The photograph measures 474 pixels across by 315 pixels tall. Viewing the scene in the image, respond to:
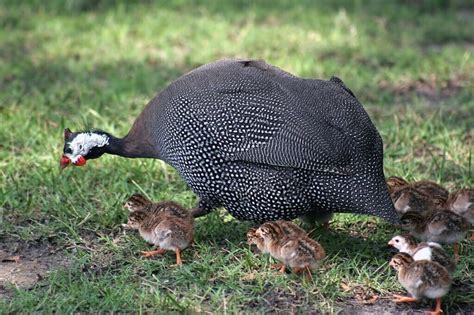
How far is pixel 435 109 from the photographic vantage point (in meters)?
6.65

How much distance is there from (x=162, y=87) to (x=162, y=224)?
9.07ft

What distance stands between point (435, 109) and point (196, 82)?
2437 mm

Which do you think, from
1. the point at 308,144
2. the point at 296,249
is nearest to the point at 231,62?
the point at 308,144

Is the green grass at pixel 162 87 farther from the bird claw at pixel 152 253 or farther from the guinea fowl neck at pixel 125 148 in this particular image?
the guinea fowl neck at pixel 125 148

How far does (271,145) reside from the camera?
451 centimetres

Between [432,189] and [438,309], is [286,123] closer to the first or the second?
[432,189]

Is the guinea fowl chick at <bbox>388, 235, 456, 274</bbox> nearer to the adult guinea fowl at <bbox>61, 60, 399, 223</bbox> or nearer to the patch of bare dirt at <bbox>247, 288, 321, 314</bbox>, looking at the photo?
the adult guinea fowl at <bbox>61, 60, 399, 223</bbox>

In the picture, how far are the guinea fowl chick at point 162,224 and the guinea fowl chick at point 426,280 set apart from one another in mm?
1089

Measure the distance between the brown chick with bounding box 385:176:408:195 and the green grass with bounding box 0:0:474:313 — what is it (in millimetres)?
242

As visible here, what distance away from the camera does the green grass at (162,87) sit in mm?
4309

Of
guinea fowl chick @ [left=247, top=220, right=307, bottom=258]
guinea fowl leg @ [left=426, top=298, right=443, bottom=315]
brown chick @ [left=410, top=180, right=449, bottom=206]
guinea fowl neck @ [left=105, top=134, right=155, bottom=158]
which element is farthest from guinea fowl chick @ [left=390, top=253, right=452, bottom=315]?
guinea fowl neck @ [left=105, top=134, right=155, bottom=158]

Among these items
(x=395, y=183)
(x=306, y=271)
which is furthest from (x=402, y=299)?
(x=395, y=183)

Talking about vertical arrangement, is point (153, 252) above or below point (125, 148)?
below

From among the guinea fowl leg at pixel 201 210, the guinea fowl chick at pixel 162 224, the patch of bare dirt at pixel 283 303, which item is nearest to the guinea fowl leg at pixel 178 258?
the guinea fowl chick at pixel 162 224
